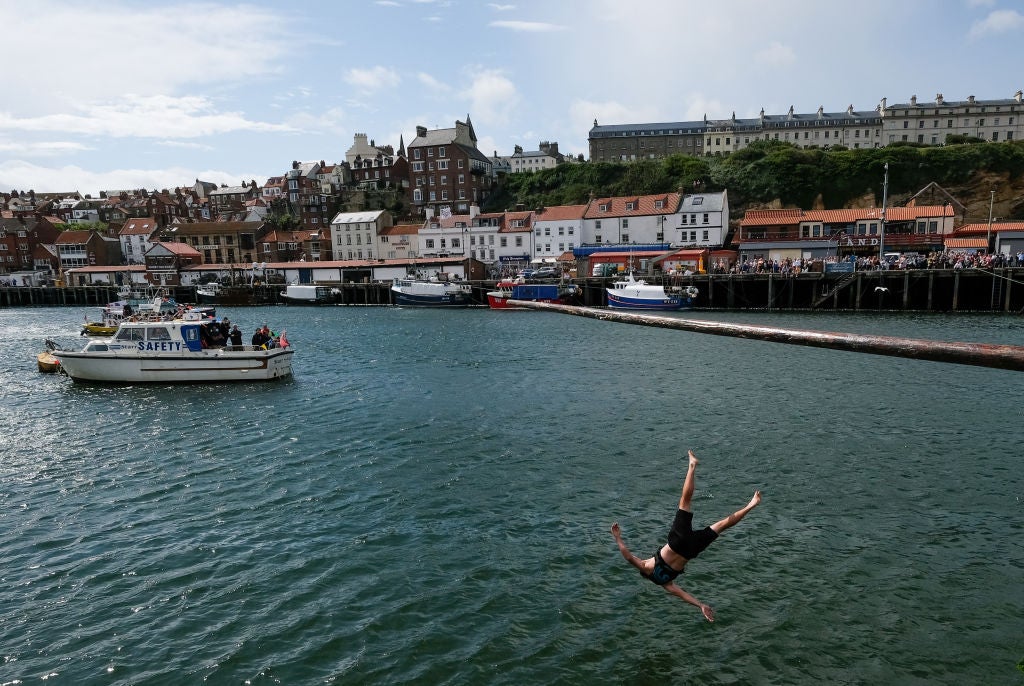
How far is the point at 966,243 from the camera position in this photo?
216 ft

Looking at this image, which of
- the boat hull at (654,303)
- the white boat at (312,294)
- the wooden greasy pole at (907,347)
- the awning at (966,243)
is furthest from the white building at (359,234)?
the wooden greasy pole at (907,347)

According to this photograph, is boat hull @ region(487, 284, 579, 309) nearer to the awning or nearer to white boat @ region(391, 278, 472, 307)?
white boat @ region(391, 278, 472, 307)

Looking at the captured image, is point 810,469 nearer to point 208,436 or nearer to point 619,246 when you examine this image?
point 208,436

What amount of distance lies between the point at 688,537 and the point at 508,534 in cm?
637

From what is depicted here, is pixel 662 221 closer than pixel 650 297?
No

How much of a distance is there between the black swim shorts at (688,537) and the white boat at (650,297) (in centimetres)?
5284

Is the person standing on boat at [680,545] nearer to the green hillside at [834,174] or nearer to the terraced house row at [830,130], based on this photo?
the green hillside at [834,174]

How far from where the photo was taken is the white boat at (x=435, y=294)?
74.2 m

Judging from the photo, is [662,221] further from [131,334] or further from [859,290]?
[131,334]

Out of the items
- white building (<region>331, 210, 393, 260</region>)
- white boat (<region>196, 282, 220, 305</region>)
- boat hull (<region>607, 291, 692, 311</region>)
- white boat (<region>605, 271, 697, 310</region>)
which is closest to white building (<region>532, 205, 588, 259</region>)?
white boat (<region>605, 271, 697, 310</region>)

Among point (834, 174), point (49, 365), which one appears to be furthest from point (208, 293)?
point (834, 174)

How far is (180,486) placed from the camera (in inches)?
688

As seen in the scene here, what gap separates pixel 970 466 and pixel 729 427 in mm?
7034

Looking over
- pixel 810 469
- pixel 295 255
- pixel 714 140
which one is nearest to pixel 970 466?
pixel 810 469
